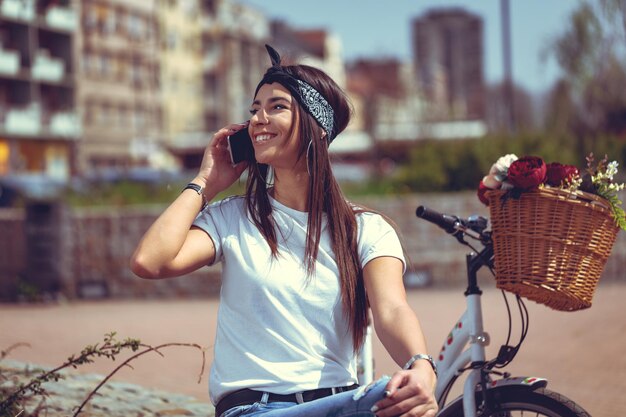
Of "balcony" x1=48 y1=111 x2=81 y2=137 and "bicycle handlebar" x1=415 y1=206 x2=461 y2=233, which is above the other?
"balcony" x1=48 y1=111 x2=81 y2=137

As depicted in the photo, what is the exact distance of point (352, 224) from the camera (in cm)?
329

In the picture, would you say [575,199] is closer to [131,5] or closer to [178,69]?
[131,5]

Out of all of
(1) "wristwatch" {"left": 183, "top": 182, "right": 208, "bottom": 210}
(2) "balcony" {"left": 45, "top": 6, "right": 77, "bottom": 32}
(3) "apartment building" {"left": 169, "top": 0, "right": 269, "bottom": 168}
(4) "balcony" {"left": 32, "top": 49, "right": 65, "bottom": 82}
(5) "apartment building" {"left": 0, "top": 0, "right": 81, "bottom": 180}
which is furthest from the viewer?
(3) "apartment building" {"left": 169, "top": 0, "right": 269, "bottom": 168}

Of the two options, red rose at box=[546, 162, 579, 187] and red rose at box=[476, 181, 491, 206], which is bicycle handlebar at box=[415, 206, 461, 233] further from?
red rose at box=[546, 162, 579, 187]

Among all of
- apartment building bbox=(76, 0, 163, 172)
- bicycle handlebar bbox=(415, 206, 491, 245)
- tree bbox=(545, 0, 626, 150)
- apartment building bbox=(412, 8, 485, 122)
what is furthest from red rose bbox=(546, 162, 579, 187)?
apartment building bbox=(412, 8, 485, 122)

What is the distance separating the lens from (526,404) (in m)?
3.48

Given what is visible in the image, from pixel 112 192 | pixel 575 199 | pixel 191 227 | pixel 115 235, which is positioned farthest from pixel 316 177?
pixel 112 192

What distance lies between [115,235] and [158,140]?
58.2m

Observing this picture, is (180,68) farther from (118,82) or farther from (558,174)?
(558,174)

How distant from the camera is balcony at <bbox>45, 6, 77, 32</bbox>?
Result: 201 ft

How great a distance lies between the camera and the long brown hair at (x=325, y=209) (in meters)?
3.21

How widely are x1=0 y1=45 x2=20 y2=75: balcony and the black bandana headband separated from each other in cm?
5638

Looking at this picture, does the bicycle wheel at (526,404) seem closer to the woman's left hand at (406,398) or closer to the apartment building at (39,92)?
the woman's left hand at (406,398)

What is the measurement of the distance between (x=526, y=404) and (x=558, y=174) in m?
0.72
